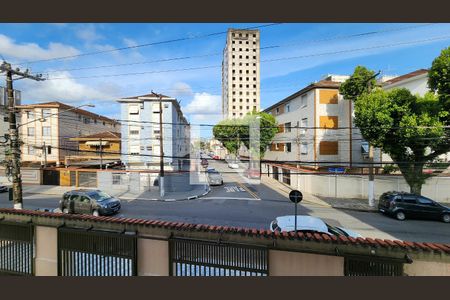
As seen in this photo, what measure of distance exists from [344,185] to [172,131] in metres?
20.2

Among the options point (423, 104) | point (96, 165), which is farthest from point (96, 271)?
point (96, 165)

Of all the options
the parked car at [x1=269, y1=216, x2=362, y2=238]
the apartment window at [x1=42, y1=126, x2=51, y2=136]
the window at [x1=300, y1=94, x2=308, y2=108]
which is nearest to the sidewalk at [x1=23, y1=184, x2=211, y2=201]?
the apartment window at [x1=42, y1=126, x2=51, y2=136]

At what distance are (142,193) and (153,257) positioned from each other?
1667 cm

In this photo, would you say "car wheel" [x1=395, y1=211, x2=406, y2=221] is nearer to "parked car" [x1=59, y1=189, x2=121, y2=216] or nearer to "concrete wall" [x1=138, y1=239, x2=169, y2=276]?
"concrete wall" [x1=138, y1=239, x2=169, y2=276]

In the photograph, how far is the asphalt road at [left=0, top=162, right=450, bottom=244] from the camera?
12.1m

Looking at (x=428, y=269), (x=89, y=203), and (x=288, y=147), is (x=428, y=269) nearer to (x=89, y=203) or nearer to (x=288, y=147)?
(x=89, y=203)

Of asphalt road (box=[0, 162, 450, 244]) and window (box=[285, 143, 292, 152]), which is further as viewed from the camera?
window (box=[285, 143, 292, 152])

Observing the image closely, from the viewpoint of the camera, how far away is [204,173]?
3114 centimetres

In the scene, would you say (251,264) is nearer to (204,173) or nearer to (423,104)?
(423,104)

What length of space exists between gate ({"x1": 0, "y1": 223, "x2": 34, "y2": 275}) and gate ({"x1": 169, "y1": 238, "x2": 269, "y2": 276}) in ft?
15.7

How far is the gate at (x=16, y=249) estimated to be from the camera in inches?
281

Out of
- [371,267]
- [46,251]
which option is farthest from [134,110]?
[371,267]

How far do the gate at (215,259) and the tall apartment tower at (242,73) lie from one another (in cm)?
7388

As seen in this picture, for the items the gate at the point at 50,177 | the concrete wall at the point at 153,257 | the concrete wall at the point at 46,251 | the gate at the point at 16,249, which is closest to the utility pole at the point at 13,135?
the gate at the point at 16,249
